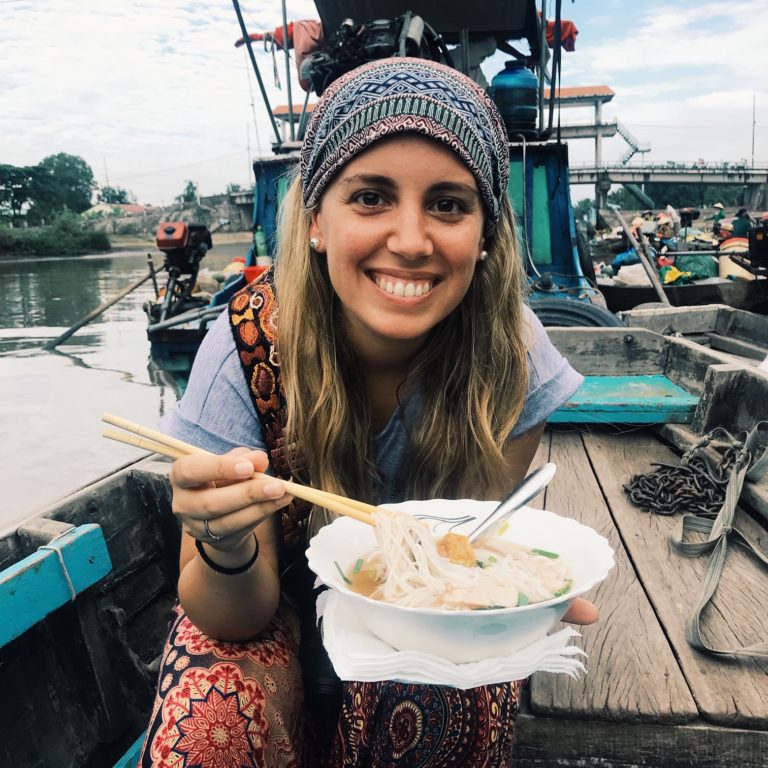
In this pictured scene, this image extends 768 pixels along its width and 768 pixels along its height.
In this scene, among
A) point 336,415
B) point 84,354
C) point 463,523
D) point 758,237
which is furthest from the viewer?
point 84,354

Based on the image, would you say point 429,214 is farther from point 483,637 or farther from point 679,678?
point 679,678

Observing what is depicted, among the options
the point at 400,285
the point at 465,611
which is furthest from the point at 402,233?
the point at 465,611

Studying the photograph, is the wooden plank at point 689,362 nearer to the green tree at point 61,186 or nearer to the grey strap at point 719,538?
the grey strap at point 719,538

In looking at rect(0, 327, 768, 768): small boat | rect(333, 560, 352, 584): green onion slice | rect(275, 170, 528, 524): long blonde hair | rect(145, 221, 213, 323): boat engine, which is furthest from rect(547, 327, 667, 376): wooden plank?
rect(145, 221, 213, 323): boat engine

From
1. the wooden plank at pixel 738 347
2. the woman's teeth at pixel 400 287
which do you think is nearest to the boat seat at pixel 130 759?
the woman's teeth at pixel 400 287

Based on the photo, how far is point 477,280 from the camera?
5.76 ft

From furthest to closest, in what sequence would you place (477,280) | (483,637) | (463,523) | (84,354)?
(84,354), (477,280), (463,523), (483,637)

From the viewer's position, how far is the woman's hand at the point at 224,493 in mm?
1091

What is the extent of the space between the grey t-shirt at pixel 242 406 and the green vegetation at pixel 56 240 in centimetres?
5106

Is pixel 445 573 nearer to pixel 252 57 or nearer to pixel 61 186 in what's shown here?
pixel 252 57

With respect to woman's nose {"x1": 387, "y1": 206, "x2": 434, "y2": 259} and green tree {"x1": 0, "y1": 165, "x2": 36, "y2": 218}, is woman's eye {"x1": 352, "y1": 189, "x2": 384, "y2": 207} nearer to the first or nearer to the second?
woman's nose {"x1": 387, "y1": 206, "x2": 434, "y2": 259}

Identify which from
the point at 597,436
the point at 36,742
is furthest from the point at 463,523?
the point at 597,436

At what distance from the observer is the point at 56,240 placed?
160 feet

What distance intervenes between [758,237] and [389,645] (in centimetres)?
774
